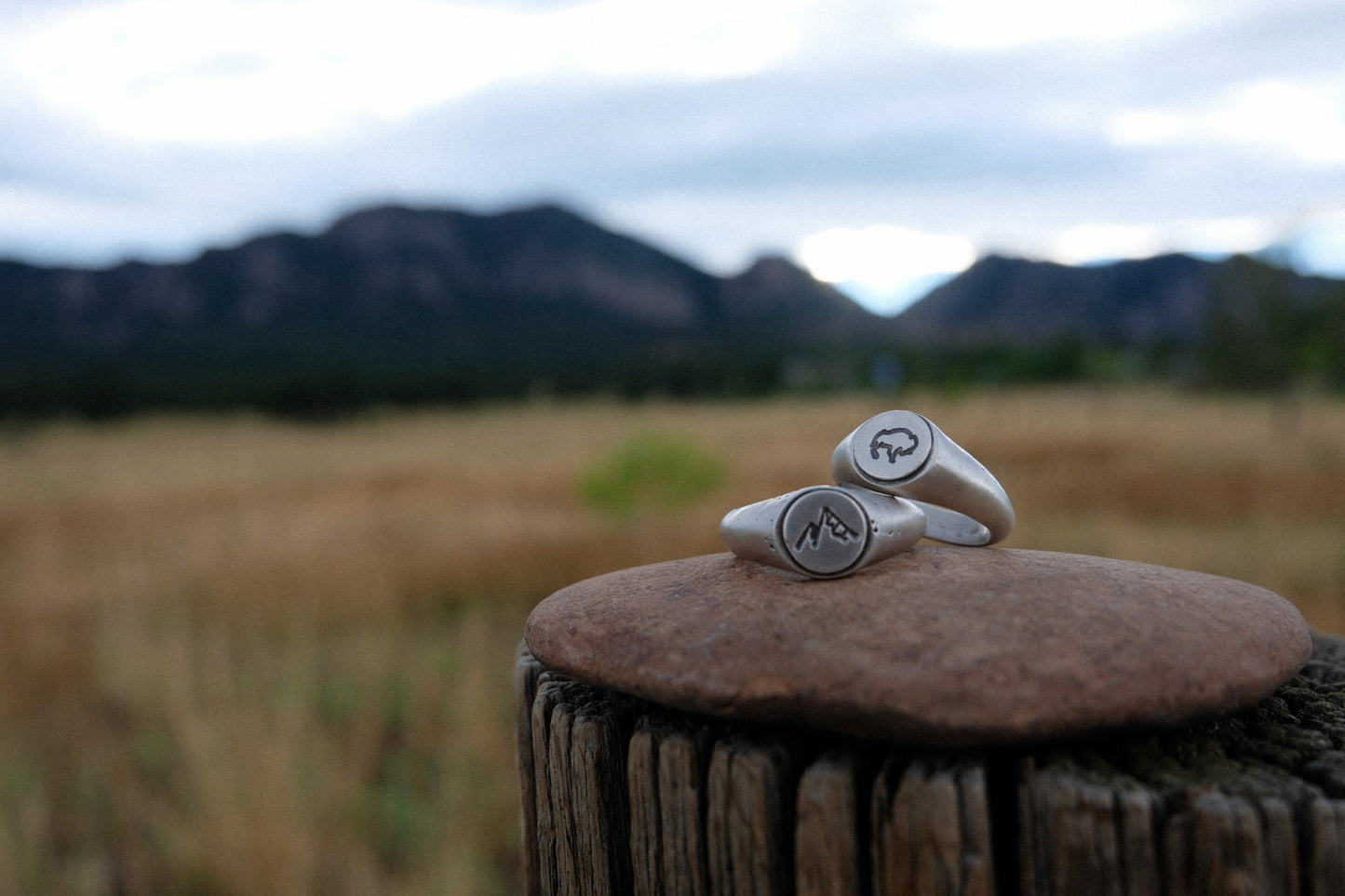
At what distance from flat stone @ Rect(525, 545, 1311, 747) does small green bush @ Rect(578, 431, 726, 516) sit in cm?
595

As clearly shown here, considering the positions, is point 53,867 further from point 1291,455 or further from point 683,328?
point 683,328

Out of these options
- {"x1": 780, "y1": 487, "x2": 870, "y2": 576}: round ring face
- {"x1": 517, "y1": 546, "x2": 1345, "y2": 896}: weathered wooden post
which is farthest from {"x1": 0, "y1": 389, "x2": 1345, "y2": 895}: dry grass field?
{"x1": 780, "y1": 487, "x2": 870, "y2": 576}: round ring face

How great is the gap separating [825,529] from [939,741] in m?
0.46

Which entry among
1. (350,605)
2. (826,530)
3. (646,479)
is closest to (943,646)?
(826,530)

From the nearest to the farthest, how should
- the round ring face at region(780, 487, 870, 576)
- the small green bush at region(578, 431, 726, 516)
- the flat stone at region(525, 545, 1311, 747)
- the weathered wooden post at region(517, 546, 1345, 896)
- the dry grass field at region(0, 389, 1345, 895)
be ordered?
the weathered wooden post at region(517, 546, 1345, 896), the flat stone at region(525, 545, 1311, 747), the round ring face at region(780, 487, 870, 576), the dry grass field at region(0, 389, 1345, 895), the small green bush at region(578, 431, 726, 516)

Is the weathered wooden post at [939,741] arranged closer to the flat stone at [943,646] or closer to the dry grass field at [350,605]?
the flat stone at [943,646]

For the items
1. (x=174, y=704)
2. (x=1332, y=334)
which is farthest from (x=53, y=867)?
(x=1332, y=334)

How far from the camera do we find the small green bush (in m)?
7.62

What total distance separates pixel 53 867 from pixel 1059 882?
4.34m

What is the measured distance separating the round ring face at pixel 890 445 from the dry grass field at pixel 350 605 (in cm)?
270

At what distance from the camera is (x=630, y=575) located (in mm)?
1768

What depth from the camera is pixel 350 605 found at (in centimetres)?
642

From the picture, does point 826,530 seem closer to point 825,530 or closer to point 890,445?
point 825,530

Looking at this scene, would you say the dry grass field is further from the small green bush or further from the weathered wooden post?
the weathered wooden post
